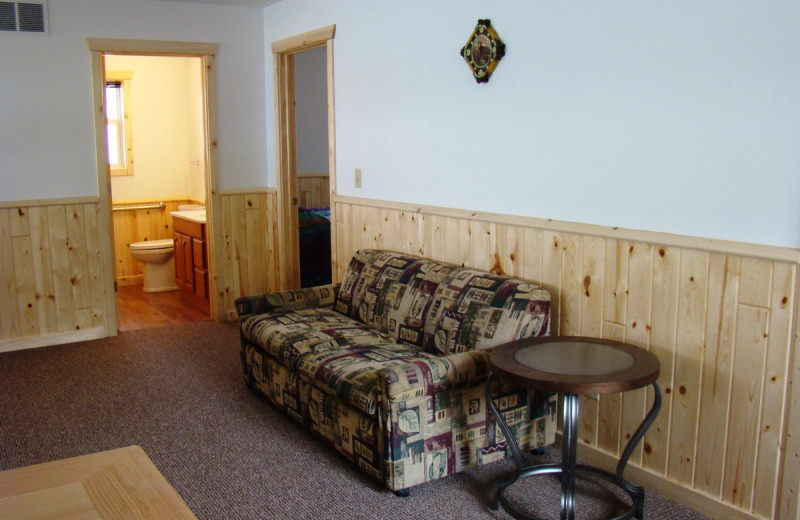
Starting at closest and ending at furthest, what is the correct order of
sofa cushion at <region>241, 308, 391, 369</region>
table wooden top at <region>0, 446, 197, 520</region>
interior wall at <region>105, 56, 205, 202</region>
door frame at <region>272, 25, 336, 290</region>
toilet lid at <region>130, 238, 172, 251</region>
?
table wooden top at <region>0, 446, 197, 520</region>, sofa cushion at <region>241, 308, 391, 369</region>, door frame at <region>272, 25, 336, 290</region>, toilet lid at <region>130, 238, 172, 251</region>, interior wall at <region>105, 56, 205, 202</region>

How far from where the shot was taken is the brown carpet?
286cm

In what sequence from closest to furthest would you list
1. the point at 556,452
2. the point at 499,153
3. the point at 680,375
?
the point at 680,375
the point at 556,452
the point at 499,153

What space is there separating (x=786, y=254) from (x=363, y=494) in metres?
1.77

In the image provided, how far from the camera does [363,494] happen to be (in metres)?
2.95

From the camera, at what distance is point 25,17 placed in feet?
15.7

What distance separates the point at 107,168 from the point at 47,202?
0.46 m

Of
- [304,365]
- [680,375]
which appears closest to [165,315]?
[304,365]

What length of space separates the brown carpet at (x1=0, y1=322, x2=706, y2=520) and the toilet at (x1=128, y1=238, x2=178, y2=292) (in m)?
1.71

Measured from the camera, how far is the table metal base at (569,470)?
2633mm

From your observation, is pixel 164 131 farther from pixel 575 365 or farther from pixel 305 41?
pixel 575 365

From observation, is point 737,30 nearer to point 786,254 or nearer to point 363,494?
point 786,254

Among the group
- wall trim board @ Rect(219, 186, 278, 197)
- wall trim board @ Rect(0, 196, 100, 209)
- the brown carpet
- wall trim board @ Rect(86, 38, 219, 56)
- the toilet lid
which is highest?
wall trim board @ Rect(86, 38, 219, 56)

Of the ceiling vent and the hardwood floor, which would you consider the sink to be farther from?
the ceiling vent

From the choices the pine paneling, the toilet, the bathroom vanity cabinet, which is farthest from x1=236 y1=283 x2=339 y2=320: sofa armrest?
the toilet
